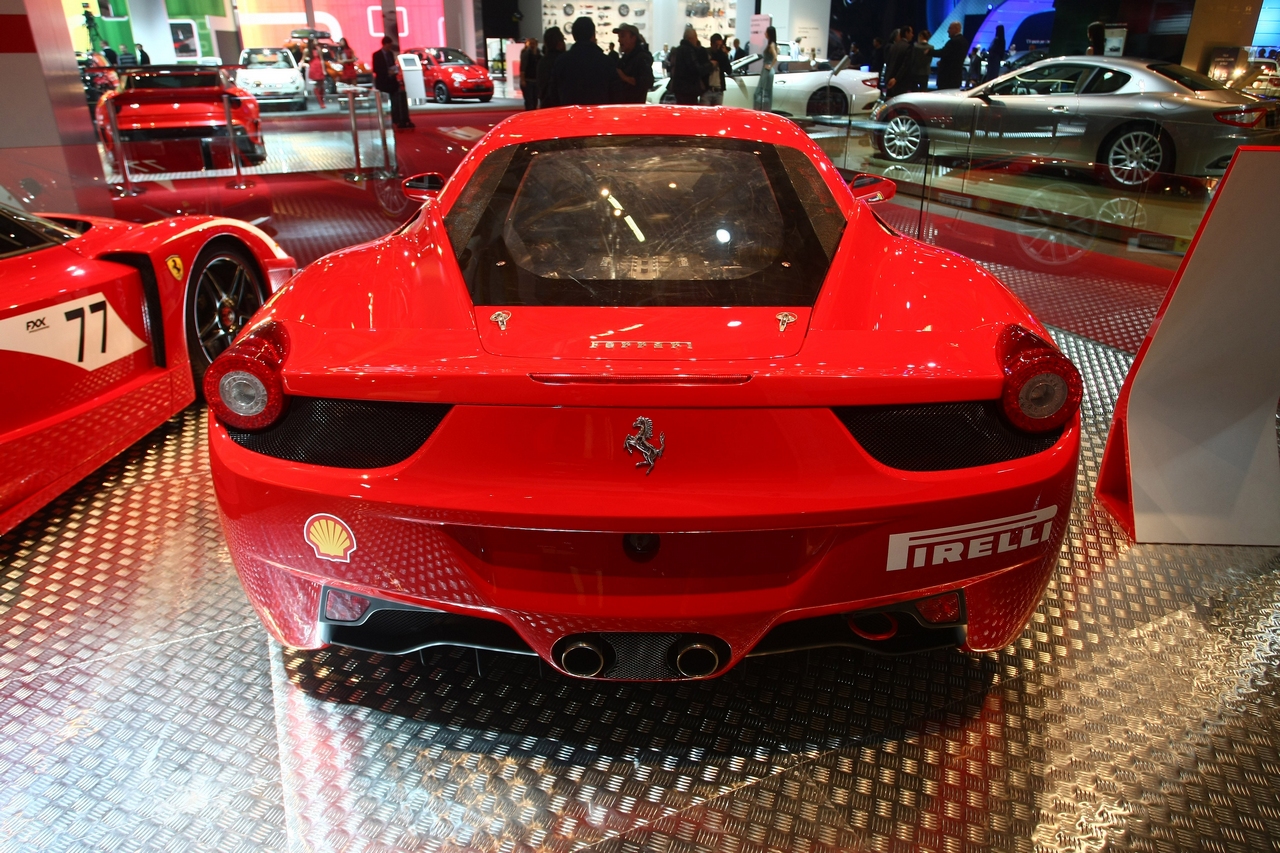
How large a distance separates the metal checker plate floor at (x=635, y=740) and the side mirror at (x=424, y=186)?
124 cm

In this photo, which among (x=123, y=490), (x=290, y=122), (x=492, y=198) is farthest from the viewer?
(x=290, y=122)

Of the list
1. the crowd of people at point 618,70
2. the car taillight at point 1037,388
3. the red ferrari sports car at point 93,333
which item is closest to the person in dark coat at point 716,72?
the crowd of people at point 618,70

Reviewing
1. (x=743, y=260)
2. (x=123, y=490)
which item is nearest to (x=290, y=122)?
(x=123, y=490)

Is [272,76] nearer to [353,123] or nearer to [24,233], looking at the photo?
[353,123]

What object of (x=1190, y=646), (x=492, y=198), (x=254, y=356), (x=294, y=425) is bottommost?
(x=1190, y=646)

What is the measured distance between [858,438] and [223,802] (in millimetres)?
1306

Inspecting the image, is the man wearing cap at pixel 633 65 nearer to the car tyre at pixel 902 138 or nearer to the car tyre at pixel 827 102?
the car tyre at pixel 902 138

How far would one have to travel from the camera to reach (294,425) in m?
1.38

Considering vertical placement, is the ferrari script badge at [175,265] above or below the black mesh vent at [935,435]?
below

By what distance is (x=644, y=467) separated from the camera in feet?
4.09

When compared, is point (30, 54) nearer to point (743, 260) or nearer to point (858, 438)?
point (743, 260)

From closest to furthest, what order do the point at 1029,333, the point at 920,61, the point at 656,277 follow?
the point at 1029,333 → the point at 656,277 → the point at 920,61

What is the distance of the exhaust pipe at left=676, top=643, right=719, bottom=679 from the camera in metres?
1.39

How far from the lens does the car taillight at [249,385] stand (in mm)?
1361
